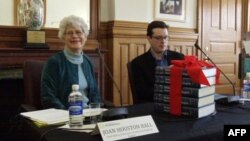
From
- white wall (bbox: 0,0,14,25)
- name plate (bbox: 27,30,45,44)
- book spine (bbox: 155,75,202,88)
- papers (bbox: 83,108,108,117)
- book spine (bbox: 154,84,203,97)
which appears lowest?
papers (bbox: 83,108,108,117)

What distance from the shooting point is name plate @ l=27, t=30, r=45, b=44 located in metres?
2.64

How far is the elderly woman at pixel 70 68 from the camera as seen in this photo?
1876 millimetres

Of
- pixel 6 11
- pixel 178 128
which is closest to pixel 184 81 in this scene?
pixel 178 128

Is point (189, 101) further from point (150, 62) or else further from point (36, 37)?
point (36, 37)

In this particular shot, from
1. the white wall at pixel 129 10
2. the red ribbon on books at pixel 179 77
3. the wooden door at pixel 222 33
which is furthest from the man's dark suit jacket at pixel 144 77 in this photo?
the wooden door at pixel 222 33

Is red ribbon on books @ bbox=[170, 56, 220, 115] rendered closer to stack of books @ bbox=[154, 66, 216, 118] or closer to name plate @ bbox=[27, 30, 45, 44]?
stack of books @ bbox=[154, 66, 216, 118]

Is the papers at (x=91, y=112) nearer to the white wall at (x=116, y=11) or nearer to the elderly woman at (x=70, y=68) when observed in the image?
the elderly woman at (x=70, y=68)

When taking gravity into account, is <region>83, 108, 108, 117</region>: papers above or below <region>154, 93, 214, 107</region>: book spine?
below

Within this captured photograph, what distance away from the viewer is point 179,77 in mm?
1331

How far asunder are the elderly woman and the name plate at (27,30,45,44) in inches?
28.7

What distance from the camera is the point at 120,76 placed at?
3311 mm

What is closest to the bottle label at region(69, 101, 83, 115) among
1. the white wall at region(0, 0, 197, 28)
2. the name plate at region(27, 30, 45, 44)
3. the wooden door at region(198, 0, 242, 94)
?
the name plate at region(27, 30, 45, 44)

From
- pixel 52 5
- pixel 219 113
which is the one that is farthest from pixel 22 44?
pixel 219 113

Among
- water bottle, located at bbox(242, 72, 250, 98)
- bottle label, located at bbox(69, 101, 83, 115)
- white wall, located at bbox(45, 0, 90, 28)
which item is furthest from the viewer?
white wall, located at bbox(45, 0, 90, 28)
